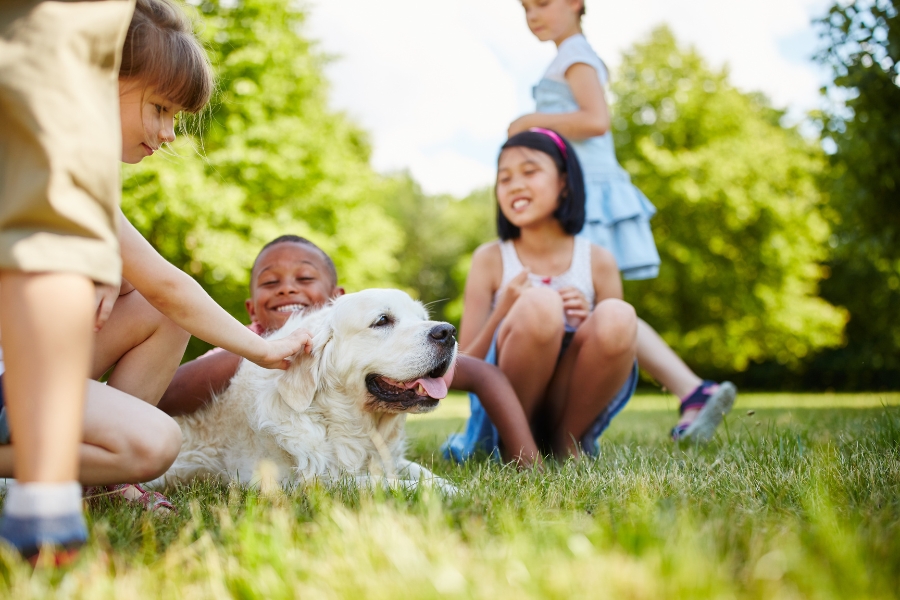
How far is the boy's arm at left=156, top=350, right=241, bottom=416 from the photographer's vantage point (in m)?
3.05

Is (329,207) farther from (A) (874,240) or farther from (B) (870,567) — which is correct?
(B) (870,567)

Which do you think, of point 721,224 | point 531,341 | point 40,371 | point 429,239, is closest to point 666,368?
point 531,341

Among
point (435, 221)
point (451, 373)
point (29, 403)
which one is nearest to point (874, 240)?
point (451, 373)

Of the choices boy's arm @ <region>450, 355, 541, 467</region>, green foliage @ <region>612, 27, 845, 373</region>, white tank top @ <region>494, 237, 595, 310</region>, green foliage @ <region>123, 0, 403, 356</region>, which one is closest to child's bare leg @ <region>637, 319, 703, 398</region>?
white tank top @ <region>494, 237, 595, 310</region>

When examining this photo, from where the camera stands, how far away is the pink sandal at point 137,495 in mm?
2098

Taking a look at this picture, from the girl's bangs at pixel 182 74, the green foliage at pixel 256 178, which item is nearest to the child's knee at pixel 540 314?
the girl's bangs at pixel 182 74

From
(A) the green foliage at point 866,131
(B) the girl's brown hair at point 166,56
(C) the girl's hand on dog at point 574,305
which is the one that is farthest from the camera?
(A) the green foliage at point 866,131

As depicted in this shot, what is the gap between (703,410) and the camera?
3.78m

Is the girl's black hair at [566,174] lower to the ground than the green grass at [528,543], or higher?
higher

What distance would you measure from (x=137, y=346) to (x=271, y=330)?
2.88 ft

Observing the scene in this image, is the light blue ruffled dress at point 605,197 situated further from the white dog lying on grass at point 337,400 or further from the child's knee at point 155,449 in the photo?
the child's knee at point 155,449

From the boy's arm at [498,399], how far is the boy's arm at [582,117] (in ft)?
5.01

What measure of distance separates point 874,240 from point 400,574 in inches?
327

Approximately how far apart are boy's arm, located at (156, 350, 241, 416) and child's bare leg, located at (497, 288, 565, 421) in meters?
1.23
